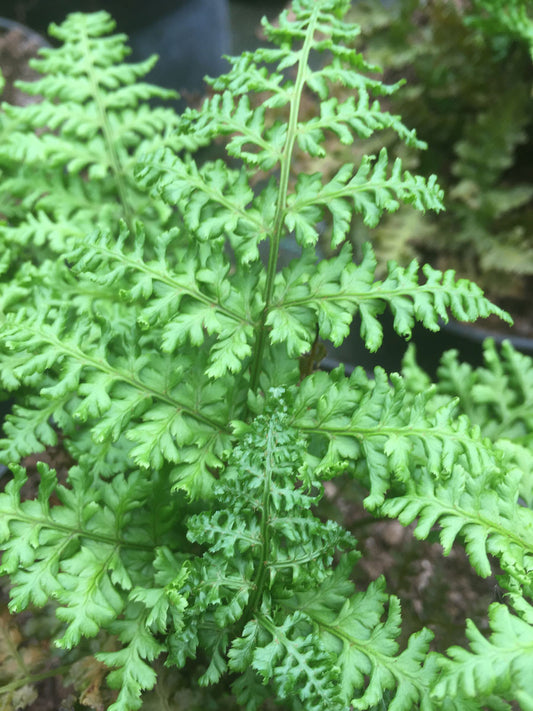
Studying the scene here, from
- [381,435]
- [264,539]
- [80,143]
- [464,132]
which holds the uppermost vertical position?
[464,132]

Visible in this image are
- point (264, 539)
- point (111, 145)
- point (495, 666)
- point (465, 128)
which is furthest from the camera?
point (465, 128)

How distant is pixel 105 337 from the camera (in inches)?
34.0

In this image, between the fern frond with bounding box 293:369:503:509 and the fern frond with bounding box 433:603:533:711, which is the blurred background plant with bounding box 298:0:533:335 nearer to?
the fern frond with bounding box 293:369:503:509

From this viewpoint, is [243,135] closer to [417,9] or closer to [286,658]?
[286,658]

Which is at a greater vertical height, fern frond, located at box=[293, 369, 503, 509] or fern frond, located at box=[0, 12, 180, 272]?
fern frond, located at box=[0, 12, 180, 272]

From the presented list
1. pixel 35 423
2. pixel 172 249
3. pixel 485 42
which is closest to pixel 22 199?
pixel 172 249

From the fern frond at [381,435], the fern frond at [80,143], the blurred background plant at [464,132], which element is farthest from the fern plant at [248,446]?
the blurred background plant at [464,132]

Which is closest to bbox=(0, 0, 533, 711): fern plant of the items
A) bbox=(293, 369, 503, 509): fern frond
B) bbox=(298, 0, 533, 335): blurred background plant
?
bbox=(293, 369, 503, 509): fern frond

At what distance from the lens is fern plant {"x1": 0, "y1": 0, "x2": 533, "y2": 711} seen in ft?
2.46

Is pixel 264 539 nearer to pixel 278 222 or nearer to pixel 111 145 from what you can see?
pixel 278 222

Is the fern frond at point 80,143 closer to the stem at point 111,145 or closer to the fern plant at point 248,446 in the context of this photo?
the stem at point 111,145

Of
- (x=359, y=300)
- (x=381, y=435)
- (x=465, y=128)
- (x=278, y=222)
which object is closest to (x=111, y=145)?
(x=278, y=222)

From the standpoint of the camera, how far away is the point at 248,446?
732 millimetres

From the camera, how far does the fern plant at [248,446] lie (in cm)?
75
